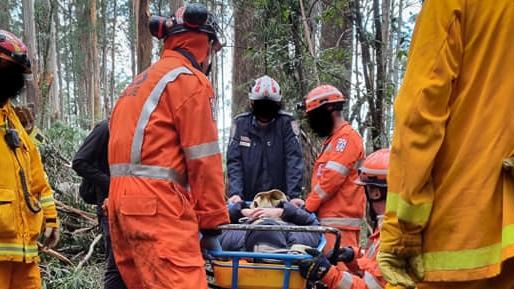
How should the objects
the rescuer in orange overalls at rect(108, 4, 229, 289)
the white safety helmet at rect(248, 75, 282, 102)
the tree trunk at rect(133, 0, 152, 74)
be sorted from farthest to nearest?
the tree trunk at rect(133, 0, 152, 74) → the white safety helmet at rect(248, 75, 282, 102) → the rescuer in orange overalls at rect(108, 4, 229, 289)

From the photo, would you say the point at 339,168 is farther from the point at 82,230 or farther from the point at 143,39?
the point at 143,39

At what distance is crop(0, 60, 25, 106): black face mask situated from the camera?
11.2ft

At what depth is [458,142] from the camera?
1.95 metres

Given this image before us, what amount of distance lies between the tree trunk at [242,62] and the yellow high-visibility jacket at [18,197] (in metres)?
5.23

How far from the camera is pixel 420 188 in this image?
1923mm

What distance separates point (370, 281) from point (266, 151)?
2526 mm

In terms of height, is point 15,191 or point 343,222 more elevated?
point 15,191

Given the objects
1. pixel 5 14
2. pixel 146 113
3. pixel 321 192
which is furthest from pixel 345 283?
pixel 5 14

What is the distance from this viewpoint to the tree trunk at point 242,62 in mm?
9047

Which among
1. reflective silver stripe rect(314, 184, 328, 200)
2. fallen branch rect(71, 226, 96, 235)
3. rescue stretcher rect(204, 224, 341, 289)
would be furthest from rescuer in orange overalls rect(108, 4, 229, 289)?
fallen branch rect(71, 226, 96, 235)

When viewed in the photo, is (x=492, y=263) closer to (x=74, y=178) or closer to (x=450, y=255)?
(x=450, y=255)

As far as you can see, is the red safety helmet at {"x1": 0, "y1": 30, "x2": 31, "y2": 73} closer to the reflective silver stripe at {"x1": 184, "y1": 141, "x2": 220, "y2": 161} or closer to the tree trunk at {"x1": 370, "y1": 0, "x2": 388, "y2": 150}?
→ the reflective silver stripe at {"x1": 184, "y1": 141, "x2": 220, "y2": 161}

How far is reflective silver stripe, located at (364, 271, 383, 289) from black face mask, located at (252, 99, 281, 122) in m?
2.60

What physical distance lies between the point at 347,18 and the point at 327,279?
17.8 feet
